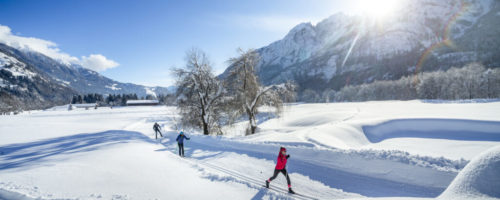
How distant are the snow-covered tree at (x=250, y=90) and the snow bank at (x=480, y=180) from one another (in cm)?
1602

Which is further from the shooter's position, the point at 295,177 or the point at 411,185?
the point at 295,177

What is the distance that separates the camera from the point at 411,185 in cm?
732

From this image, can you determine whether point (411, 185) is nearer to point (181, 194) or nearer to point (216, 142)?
point (181, 194)

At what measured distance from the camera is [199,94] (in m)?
21.5

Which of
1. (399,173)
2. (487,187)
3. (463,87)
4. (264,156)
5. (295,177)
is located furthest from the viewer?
(463,87)

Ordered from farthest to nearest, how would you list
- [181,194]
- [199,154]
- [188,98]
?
[188,98]
[199,154]
[181,194]

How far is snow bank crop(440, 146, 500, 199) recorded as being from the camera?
3.74m

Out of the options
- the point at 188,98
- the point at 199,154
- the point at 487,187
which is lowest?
the point at 199,154

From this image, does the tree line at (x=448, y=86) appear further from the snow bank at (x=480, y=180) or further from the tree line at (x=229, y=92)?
the snow bank at (x=480, y=180)

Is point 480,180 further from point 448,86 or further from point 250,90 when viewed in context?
point 448,86

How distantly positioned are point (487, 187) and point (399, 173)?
4.46 meters

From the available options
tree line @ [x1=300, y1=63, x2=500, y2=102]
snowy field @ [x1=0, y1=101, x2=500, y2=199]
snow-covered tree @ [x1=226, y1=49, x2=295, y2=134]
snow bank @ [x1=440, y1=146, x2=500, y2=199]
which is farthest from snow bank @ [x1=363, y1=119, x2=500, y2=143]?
tree line @ [x1=300, y1=63, x2=500, y2=102]

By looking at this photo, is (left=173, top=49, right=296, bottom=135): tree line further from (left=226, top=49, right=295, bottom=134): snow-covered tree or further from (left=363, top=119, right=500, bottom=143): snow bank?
(left=363, top=119, right=500, bottom=143): snow bank

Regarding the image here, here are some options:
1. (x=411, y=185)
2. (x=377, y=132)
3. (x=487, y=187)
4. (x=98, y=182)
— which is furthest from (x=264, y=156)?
(x=377, y=132)
